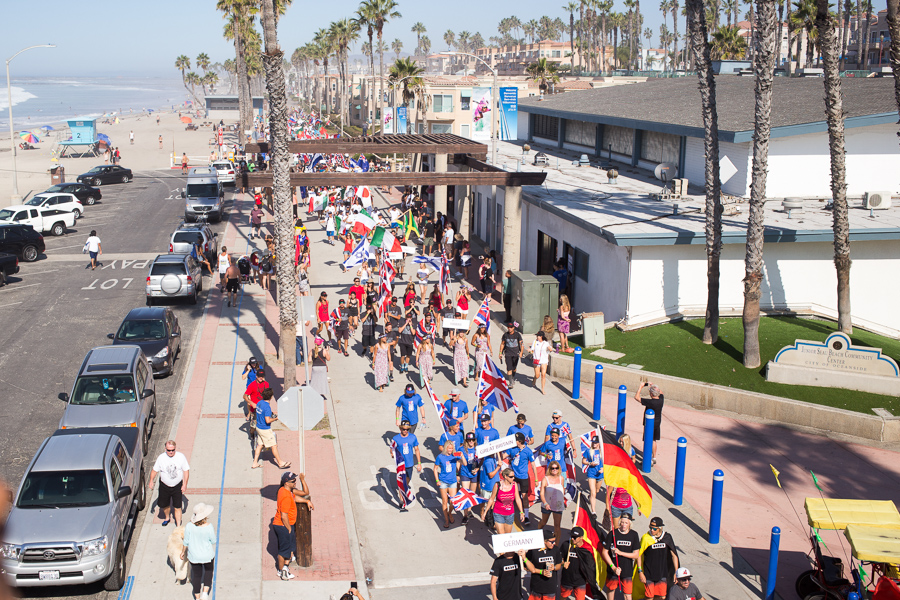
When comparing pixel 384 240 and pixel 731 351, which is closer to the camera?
pixel 731 351

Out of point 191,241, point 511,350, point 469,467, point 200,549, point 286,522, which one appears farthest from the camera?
point 191,241

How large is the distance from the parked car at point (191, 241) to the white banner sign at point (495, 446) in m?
22.4

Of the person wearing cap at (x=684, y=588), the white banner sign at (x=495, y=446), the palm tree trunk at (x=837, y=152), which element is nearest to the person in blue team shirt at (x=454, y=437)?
the white banner sign at (x=495, y=446)

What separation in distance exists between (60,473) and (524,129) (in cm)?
4103

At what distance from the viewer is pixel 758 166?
1814 centimetres

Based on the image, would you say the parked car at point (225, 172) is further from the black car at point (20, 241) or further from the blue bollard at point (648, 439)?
the blue bollard at point (648, 439)

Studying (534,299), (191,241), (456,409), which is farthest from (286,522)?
(191,241)

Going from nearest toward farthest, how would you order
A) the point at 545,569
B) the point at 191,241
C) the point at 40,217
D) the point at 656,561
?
1. the point at 545,569
2. the point at 656,561
3. the point at 191,241
4. the point at 40,217

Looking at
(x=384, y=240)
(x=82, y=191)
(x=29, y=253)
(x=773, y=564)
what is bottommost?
(x=773, y=564)

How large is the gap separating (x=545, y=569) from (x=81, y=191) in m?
48.0

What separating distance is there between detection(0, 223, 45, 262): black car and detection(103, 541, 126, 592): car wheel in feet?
87.9

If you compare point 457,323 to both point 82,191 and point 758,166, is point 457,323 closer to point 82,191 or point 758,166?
point 758,166

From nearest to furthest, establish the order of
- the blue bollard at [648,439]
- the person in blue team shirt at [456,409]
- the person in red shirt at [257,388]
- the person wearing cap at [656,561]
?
the person wearing cap at [656,561] → the blue bollard at [648,439] → the person in blue team shirt at [456,409] → the person in red shirt at [257,388]

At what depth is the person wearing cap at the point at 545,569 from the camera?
977cm
